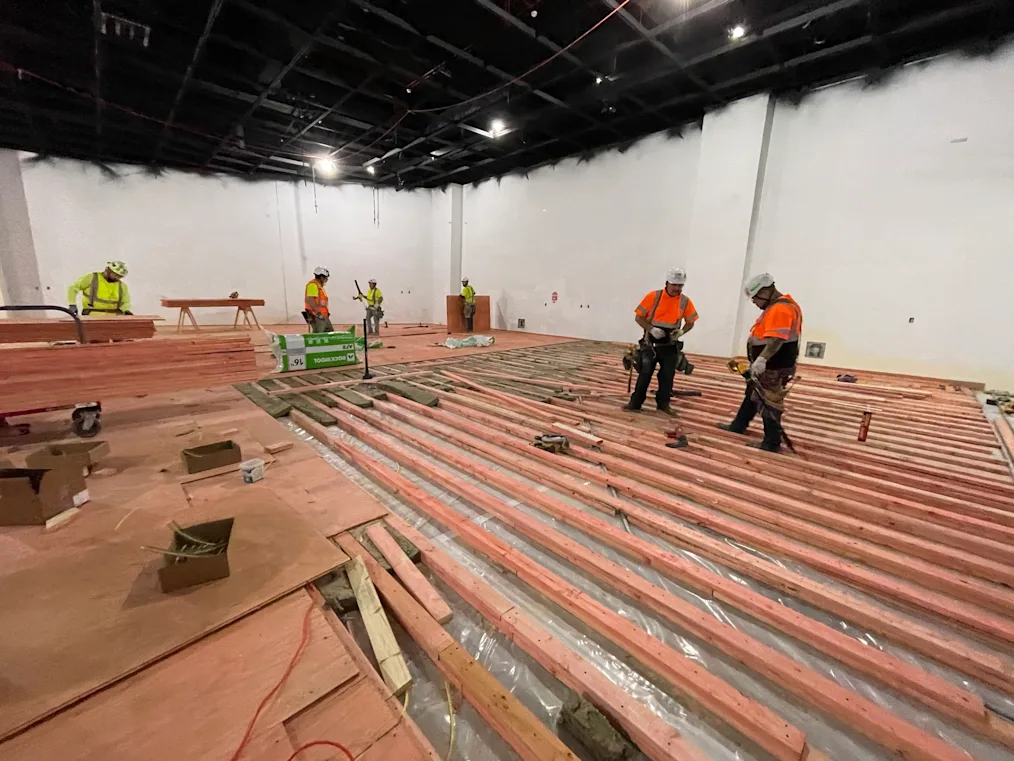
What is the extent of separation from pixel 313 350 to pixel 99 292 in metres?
2.33

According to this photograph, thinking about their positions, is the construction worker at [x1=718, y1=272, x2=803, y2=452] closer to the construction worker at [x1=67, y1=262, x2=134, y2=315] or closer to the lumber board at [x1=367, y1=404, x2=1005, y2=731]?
the lumber board at [x1=367, y1=404, x2=1005, y2=731]

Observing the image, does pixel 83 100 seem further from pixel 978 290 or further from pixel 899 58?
pixel 978 290

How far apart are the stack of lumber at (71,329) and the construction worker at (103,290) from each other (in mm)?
1684

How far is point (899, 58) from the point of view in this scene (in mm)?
6078

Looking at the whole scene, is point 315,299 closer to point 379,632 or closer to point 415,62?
point 415,62

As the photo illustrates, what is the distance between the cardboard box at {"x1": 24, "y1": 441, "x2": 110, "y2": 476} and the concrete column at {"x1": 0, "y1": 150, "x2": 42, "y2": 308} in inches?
441

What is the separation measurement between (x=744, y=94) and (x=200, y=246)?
13.6 meters

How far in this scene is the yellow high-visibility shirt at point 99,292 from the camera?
467 centimetres

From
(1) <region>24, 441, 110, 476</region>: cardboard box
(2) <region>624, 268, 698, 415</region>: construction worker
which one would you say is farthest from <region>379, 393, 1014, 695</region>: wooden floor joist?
(1) <region>24, 441, 110, 476</region>: cardboard box

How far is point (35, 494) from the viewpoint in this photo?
6.47ft

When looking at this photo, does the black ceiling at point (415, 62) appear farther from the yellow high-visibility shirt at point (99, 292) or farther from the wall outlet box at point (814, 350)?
the wall outlet box at point (814, 350)

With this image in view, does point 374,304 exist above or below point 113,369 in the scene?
above

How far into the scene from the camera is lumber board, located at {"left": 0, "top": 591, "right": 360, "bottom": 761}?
1.03m

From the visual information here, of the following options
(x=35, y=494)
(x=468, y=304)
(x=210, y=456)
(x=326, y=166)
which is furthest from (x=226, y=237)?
(x=35, y=494)
